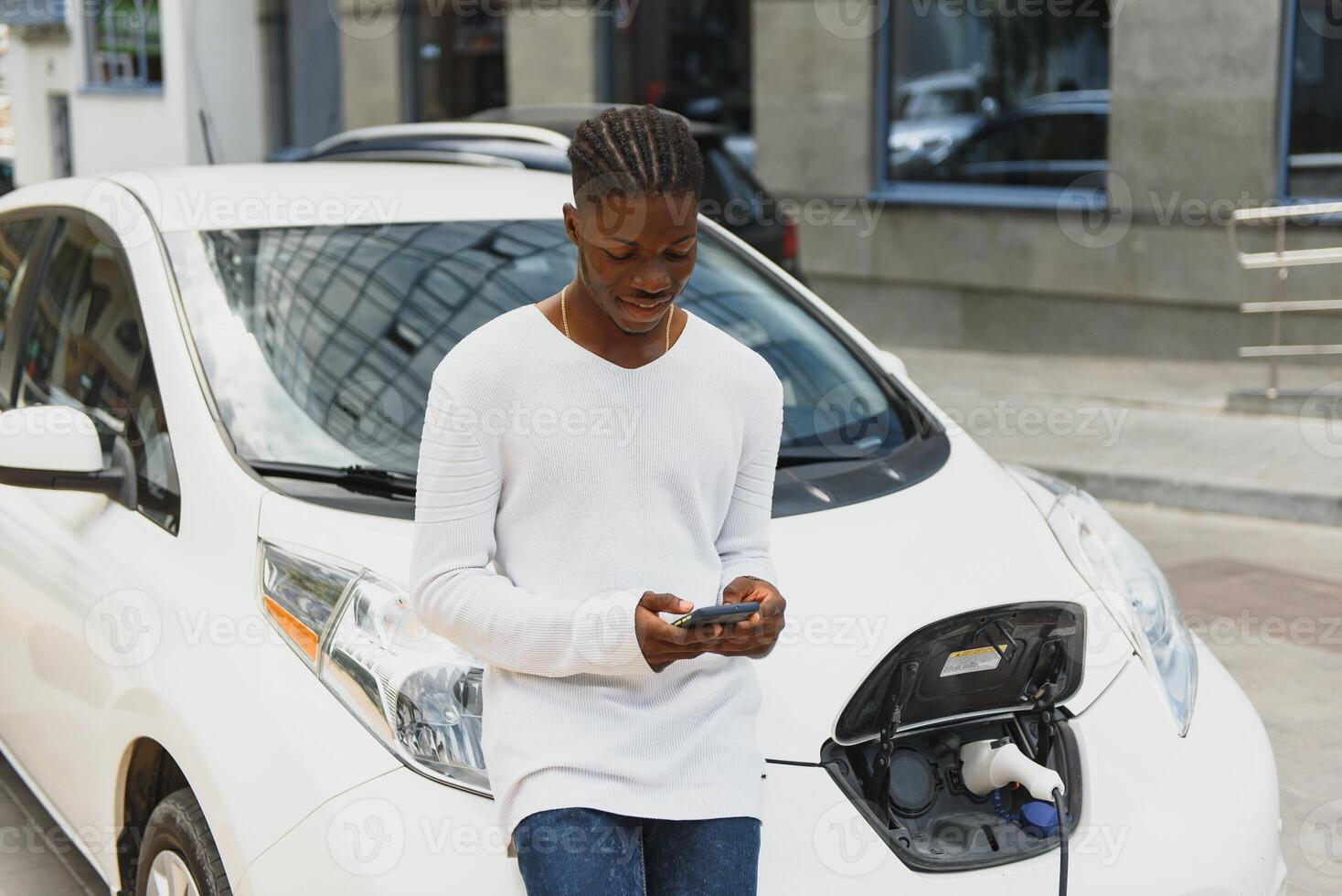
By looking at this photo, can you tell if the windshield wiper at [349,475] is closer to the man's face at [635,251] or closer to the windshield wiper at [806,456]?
the windshield wiper at [806,456]

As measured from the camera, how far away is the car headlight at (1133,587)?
9.81 ft

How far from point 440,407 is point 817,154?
1185cm

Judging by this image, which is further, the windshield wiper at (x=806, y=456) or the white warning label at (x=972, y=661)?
the windshield wiper at (x=806, y=456)

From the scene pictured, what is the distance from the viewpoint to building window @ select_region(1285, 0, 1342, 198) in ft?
35.2

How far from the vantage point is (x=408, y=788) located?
2395mm

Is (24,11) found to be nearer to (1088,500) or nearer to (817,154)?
(817,154)

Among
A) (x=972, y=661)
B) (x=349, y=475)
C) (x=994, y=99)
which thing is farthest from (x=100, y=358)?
(x=994, y=99)

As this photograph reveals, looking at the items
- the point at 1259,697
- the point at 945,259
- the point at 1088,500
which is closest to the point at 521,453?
the point at 1088,500

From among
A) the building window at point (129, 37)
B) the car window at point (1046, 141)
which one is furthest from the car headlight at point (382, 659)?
the building window at point (129, 37)

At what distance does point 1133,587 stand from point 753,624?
1.45m

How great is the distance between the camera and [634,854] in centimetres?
212

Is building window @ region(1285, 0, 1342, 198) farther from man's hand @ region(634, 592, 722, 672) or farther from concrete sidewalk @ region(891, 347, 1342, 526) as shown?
man's hand @ region(634, 592, 722, 672)

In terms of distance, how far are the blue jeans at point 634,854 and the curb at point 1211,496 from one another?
5803 mm

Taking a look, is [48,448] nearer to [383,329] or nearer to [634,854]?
[383,329]
